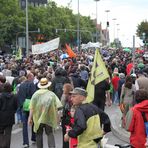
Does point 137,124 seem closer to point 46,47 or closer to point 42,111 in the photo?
point 42,111

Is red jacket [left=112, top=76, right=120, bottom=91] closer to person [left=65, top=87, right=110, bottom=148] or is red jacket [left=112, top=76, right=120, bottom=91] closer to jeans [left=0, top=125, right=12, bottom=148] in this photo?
jeans [left=0, top=125, right=12, bottom=148]

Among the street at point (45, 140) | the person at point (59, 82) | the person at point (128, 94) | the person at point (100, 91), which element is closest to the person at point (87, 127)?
the street at point (45, 140)

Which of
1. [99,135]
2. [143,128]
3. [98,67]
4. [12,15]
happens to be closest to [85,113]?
[99,135]

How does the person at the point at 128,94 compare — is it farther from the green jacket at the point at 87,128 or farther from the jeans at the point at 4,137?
the green jacket at the point at 87,128

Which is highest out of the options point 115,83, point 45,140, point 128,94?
point 128,94

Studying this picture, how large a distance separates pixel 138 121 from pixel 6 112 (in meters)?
3.79

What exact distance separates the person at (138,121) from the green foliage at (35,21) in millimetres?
58927

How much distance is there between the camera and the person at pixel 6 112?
10102 mm

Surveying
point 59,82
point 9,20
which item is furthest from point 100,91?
point 9,20

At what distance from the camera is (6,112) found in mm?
10125

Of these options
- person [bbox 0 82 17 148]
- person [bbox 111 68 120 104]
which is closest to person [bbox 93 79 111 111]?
person [bbox 0 82 17 148]

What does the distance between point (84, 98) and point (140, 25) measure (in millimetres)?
99503

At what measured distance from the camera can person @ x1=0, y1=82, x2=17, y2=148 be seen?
10102mm

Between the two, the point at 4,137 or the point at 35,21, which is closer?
the point at 4,137
